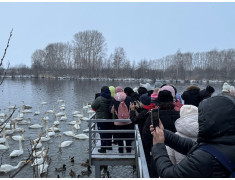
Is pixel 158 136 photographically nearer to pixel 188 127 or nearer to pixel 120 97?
pixel 188 127

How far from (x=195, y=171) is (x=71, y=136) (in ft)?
37.6

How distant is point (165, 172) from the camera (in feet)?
5.05

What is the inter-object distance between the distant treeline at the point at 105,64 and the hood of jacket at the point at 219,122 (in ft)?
223

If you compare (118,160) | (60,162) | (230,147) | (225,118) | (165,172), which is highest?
(225,118)

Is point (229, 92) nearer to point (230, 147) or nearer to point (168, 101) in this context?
point (168, 101)

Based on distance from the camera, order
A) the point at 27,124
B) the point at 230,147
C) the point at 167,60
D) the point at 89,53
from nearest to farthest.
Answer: the point at 230,147, the point at 27,124, the point at 89,53, the point at 167,60

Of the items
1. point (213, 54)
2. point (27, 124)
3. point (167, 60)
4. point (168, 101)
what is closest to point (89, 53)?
point (167, 60)

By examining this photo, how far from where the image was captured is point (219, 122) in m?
1.38

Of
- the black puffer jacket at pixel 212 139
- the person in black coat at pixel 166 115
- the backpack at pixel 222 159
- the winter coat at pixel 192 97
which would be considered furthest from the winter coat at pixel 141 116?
the backpack at pixel 222 159

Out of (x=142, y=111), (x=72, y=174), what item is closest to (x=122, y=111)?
(x=142, y=111)

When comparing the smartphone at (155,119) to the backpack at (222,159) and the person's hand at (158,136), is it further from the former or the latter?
the backpack at (222,159)

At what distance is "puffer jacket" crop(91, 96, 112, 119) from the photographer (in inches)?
205

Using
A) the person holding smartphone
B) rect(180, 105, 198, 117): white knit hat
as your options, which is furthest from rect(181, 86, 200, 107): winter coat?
rect(180, 105, 198, 117): white knit hat

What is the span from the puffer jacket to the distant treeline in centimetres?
6413
